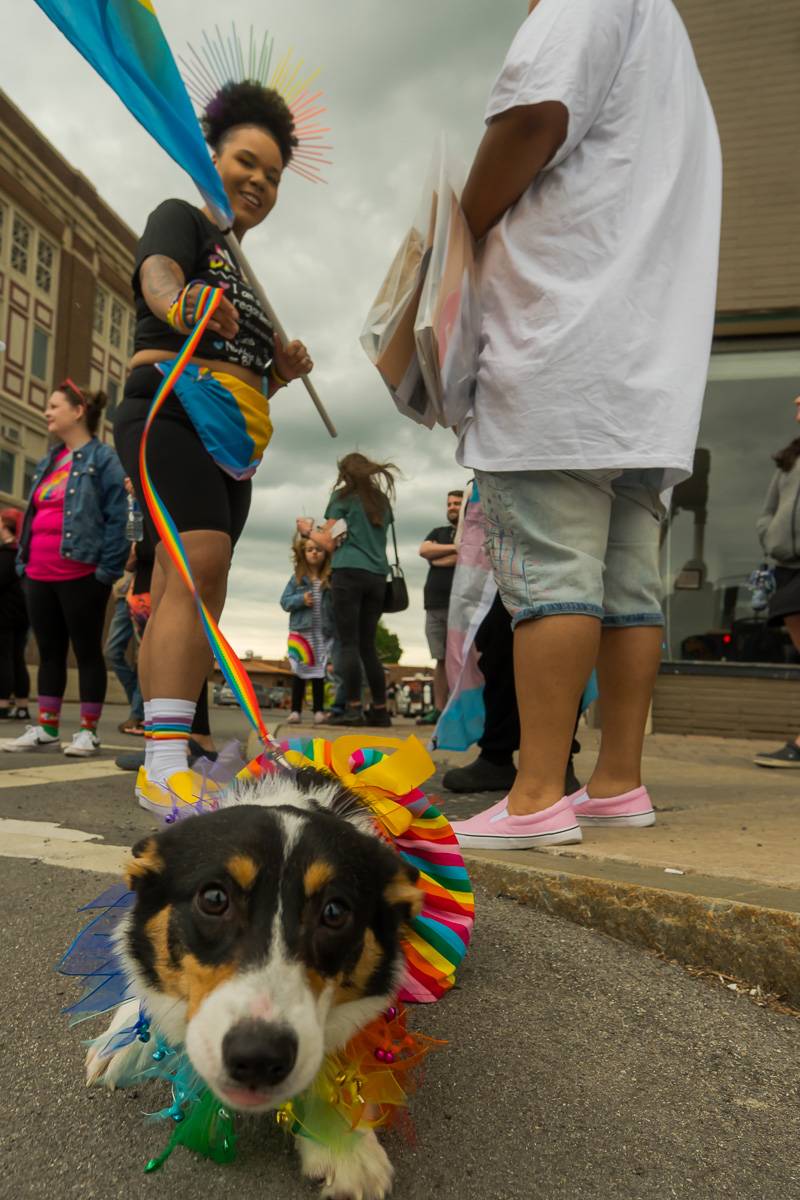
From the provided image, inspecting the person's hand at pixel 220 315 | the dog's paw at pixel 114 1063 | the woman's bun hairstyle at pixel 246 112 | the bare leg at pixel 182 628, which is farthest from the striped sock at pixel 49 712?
the dog's paw at pixel 114 1063

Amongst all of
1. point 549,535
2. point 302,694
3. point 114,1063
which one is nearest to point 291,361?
point 549,535

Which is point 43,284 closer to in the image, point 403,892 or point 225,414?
point 225,414

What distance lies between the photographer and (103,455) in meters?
5.78

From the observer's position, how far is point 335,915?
1412mm

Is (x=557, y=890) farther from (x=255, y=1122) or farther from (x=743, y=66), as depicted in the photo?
(x=743, y=66)

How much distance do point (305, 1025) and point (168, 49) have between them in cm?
264

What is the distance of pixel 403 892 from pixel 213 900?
1.04ft

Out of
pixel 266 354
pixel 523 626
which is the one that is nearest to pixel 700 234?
pixel 523 626

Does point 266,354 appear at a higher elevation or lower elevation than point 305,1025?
higher

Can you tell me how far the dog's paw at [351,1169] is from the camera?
1210 millimetres

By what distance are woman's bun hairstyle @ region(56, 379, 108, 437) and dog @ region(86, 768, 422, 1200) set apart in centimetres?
488

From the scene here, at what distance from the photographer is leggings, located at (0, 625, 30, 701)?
27.9 ft

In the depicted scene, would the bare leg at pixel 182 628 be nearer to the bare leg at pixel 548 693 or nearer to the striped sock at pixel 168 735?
the striped sock at pixel 168 735

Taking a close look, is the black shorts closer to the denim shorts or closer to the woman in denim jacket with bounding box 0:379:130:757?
the denim shorts
